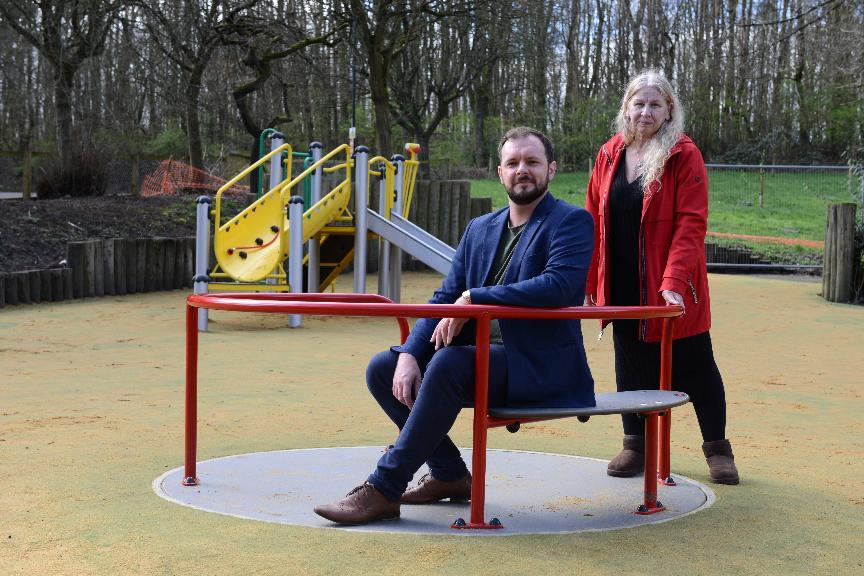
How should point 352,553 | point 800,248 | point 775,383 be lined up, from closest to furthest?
1. point 352,553
2. point 775,383
3. point 800,248

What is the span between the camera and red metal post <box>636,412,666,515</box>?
4.47 meters

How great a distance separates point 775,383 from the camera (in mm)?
8836

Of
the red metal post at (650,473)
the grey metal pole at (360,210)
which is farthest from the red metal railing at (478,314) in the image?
the grey metal pole at (360,210)

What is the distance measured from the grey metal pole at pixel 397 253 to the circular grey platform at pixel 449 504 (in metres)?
8.83

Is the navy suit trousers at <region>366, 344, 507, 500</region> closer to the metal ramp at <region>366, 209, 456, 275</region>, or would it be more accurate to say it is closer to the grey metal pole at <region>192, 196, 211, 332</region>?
the grey metal pole at <region>192, 196, 211, 332</region>

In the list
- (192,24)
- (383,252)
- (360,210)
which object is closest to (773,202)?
(192,24)

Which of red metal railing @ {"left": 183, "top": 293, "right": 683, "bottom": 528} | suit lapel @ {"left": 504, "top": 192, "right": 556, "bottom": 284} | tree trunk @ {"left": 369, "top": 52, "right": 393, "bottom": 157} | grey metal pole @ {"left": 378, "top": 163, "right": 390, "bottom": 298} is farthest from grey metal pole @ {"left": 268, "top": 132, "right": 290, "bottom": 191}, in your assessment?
tree trunk @ {"left": 369, "top": 52, "right": 393, "bottom": 157}

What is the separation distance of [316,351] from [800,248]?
1568 cm

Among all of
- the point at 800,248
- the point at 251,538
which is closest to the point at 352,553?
the point at 251,538

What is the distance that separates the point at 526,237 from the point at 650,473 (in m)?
1.01

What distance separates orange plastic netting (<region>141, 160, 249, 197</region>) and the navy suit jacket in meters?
25.6

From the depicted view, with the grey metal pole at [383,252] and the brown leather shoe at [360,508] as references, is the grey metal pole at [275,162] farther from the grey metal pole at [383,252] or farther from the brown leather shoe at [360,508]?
the brown leather shoe at [360,508]

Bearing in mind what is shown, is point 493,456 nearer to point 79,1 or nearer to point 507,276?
point 507,276

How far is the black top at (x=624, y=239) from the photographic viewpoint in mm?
5074
